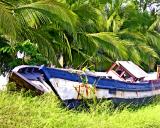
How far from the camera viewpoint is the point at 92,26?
56.7 feet

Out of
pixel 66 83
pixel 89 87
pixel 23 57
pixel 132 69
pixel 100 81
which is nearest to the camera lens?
pixel 66 83

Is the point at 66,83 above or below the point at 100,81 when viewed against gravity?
above

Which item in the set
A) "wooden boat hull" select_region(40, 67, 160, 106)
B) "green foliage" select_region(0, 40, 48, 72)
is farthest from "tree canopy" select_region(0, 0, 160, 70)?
"wooden boat hull" select_region(40, 67, 160, 106)

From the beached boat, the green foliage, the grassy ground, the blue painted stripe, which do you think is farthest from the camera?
the green foliage

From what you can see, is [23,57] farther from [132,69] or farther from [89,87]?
[89,87]

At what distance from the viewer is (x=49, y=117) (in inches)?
265

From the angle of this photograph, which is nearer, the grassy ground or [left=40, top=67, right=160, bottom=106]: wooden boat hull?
the grassy ground

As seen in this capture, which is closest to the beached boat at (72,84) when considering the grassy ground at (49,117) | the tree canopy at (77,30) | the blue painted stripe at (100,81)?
the blue painted stripe at (100,81)

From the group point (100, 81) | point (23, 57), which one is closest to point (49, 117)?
point (100, 81)

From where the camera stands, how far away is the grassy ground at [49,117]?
6.36 m

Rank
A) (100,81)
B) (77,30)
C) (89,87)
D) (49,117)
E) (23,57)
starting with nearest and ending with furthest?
(49,117) → (89,87) → (100,81) → (23,57) → (77,30)

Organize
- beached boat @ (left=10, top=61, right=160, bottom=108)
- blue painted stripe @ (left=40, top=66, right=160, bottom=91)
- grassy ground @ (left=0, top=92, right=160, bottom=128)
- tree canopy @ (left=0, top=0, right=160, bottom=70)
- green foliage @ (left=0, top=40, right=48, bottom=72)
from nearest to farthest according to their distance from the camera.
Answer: grassy ground @ (left=0, top=92, right=160, bottom=128)
beached boat @ (left=10, top=61, right=160, bottom=108)
blue painted stripe @ (left=40, top=66, right=160, bottom=91)
tree canopy @ (left=0, top=0, right=160, bottom=70)
green foliage @ (left=0, top=40, right=48, bottom=72)

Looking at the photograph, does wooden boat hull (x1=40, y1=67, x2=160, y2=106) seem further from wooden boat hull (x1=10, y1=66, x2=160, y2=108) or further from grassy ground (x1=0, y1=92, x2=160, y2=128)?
grassy ground (x1=0, y1=92, x2=160, y2=128)

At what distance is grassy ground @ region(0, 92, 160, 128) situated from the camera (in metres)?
6.36
